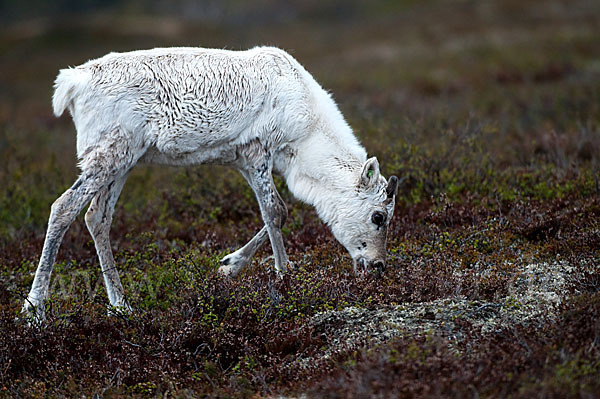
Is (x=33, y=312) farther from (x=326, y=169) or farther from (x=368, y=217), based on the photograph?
(x=368, y=217)

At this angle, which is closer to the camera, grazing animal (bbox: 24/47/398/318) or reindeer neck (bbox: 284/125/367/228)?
grazing animal (bbox: 24/47/398/318)

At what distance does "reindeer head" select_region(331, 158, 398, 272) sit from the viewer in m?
6.43

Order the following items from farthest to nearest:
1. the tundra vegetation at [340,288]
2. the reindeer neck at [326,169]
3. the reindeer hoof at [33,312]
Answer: the reindeer neck at [326,169] < the reindeer hoof at [33,312] < the tundra vegetation at [340,288]

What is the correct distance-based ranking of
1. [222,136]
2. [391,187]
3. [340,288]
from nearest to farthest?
[340,288] < [391,187] < [222,136]

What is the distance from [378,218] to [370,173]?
487mm

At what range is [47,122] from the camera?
22391 mm

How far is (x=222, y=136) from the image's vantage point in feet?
21.6

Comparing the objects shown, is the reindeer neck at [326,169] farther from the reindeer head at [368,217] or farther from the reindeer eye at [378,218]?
the reindeer eye at [378,218]

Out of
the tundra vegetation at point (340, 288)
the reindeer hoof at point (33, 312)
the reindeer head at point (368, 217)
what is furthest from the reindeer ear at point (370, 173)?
the reindeer hoof at point (33, 312)

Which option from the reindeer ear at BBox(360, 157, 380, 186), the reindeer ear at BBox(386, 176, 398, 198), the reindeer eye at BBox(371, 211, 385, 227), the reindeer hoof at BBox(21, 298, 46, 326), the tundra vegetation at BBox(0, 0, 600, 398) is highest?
the reindeer ear at BBox(360, 157, 380, 186)

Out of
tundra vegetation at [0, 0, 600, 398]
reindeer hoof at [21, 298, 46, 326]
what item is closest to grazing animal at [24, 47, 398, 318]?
reindeer hoof at [21, 298, 46, 326]

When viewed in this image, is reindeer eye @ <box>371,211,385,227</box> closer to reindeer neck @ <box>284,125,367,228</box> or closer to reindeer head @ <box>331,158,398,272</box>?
reindeer head @ <box>331,158,398,272</box>

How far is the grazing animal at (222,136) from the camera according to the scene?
6.36 m

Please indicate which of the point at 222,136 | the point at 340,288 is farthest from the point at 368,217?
the point at 222,136
